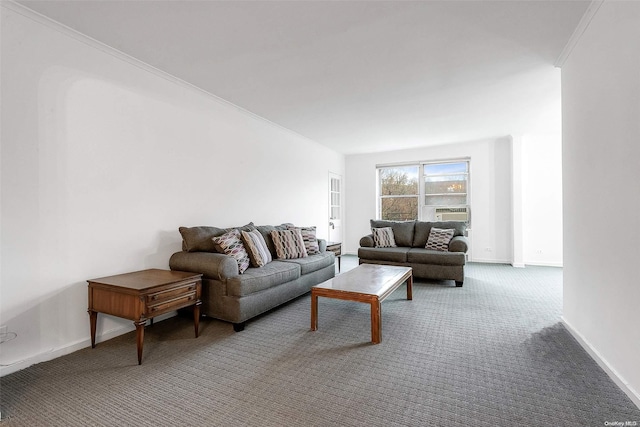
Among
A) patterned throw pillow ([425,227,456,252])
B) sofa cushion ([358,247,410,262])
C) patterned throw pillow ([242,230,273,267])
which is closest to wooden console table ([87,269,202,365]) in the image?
patterned throw pillow ([242,230,273,267])

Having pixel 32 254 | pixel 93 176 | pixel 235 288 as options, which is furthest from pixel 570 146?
pixel 32 254

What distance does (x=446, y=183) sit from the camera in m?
6.83

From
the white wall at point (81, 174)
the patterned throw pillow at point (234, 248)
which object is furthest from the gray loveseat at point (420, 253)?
the white wall at point (81, 174)

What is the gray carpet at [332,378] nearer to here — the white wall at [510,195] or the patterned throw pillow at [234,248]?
the patterned throw pillow at [234,248]

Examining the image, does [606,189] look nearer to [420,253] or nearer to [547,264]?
[420,253]

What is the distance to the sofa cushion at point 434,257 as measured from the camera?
4371 millimetres

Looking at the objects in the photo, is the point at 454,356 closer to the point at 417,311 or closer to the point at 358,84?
the point at 417,311

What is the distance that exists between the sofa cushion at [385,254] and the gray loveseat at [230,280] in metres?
1.83

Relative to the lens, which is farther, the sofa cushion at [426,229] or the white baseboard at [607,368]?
the sofa cushion at [426,229]

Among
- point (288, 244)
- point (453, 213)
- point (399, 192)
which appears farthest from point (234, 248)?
point (453, 213)

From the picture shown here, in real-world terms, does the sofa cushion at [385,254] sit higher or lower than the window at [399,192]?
lower

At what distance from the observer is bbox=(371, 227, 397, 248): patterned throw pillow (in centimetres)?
529

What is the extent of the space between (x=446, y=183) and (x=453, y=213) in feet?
2.31

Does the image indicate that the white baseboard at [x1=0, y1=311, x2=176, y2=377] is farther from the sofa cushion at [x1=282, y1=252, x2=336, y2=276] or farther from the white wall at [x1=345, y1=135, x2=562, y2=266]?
the white wall at [x1=345, y1=135, x2=562, y2=266]
